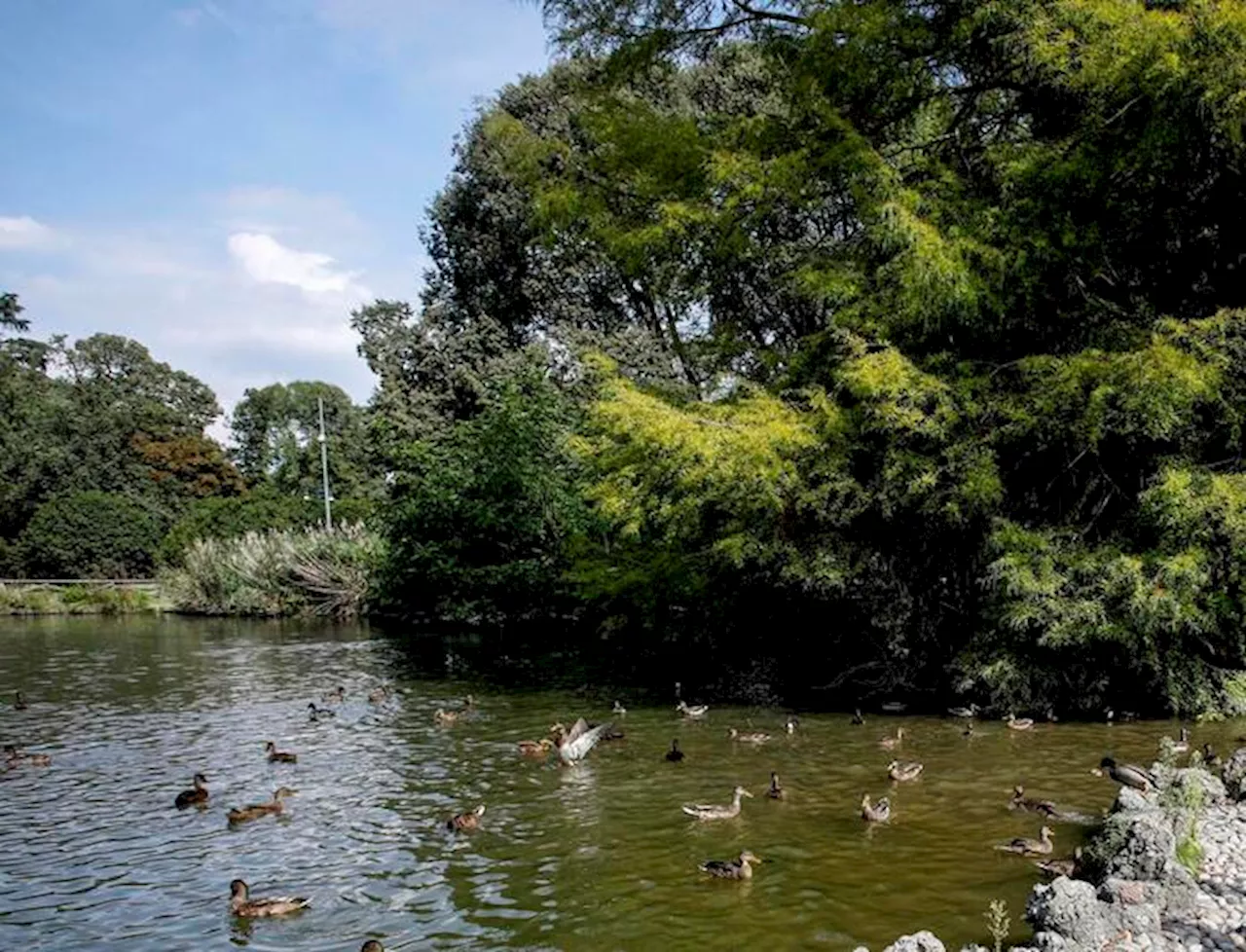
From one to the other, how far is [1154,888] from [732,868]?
2.89 metres

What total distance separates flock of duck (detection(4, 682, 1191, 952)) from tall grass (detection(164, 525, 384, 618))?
56.9ft

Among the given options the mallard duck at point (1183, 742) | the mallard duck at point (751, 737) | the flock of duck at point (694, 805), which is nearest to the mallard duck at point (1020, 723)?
the flock of duck at point (694, 805)

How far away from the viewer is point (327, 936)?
744 centimetres

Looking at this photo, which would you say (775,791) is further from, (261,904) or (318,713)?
(318,713)

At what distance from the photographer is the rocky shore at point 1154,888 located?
607cm

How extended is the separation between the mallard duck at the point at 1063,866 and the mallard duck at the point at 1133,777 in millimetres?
1753

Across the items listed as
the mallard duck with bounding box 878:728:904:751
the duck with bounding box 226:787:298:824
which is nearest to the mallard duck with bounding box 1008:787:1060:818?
the mallard duck with bounding box 878:728:904:751

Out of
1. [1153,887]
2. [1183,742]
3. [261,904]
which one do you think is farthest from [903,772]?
[261,904]

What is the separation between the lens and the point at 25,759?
13.6m

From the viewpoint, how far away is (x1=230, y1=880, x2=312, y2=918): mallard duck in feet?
25.5

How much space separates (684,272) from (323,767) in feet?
31.5

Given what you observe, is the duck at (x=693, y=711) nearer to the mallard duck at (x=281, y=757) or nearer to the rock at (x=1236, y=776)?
the mallard duck at (x=281, y=757)

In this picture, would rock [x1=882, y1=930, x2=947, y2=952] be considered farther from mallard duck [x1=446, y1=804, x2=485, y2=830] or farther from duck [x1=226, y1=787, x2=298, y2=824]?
duck [x1=226, y1=787, x2=298, y2=824]

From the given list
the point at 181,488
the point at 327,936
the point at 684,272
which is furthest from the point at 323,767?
the point at 181,488
